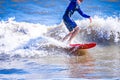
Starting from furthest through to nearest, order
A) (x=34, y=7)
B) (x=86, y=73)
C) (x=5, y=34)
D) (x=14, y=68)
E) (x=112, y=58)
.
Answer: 1. (x=34, y=7)
2. (x=5, y=34)
3. (x=112, y=58)
4. (x=14, y=68)
5. (x=86, y=73)

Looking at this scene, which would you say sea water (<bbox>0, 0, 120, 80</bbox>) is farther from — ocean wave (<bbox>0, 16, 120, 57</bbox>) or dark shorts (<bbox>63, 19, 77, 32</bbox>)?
dark shorts (<bbox>63, 19, 77, 32</bbox>)

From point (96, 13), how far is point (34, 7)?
134 inches

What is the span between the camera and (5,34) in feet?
45.8

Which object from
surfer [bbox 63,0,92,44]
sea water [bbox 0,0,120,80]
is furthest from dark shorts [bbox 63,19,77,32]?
sea water [bbox 0,0,120,80]

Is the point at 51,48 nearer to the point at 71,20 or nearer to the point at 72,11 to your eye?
the point at 71,20

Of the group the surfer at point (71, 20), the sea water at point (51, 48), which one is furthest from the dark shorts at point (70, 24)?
the sea water at point (51, 48)

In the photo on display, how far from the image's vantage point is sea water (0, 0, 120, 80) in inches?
329

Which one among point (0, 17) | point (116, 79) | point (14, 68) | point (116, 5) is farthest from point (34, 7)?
point (116, 79)

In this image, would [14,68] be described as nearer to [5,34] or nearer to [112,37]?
[5,34]

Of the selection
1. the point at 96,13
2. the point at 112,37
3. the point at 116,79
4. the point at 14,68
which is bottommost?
the point at 116,79

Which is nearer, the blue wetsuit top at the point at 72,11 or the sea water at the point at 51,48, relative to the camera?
the sea water at the point at 51,48

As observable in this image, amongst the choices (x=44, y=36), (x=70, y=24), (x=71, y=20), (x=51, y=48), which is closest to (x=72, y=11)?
(x=71, y=20)

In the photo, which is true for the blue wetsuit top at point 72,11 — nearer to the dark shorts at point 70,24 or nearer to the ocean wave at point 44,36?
the dark shorts at point 70,24

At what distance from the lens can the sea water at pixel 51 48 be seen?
837cm
